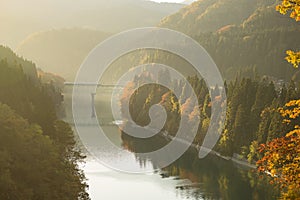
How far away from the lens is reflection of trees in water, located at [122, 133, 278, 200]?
88.1 m

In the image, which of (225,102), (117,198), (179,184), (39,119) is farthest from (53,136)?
(225,102)

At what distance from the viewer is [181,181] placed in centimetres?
9875

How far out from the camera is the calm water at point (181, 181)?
3398 inches

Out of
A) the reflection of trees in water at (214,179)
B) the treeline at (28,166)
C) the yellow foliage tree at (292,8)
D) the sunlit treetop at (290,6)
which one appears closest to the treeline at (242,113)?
the reflection of trees in water at (214,179)

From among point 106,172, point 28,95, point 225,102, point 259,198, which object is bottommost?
point 259,198

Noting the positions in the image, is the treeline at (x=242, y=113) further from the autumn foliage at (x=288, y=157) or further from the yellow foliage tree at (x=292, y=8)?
the yellow foliage tree at (x=292, y=8)

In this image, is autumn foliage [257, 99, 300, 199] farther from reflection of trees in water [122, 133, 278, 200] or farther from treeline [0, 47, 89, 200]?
reflection of trees in water [122, 133, 278, 200]

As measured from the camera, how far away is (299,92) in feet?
348

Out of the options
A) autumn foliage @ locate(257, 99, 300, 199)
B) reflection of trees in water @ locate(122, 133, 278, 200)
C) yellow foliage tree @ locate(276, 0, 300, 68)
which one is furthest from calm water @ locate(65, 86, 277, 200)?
yellow foliage tree @ locate(276, 0, 300, 68)

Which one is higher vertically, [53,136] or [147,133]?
[147,133]

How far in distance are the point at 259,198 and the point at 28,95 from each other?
41857 mm

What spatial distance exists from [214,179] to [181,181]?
763 cm

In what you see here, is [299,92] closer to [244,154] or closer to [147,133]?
[244,154]

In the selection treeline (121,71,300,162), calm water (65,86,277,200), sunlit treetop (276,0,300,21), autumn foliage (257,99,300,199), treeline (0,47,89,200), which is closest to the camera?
sunlit treetop (276,0,300,21)
